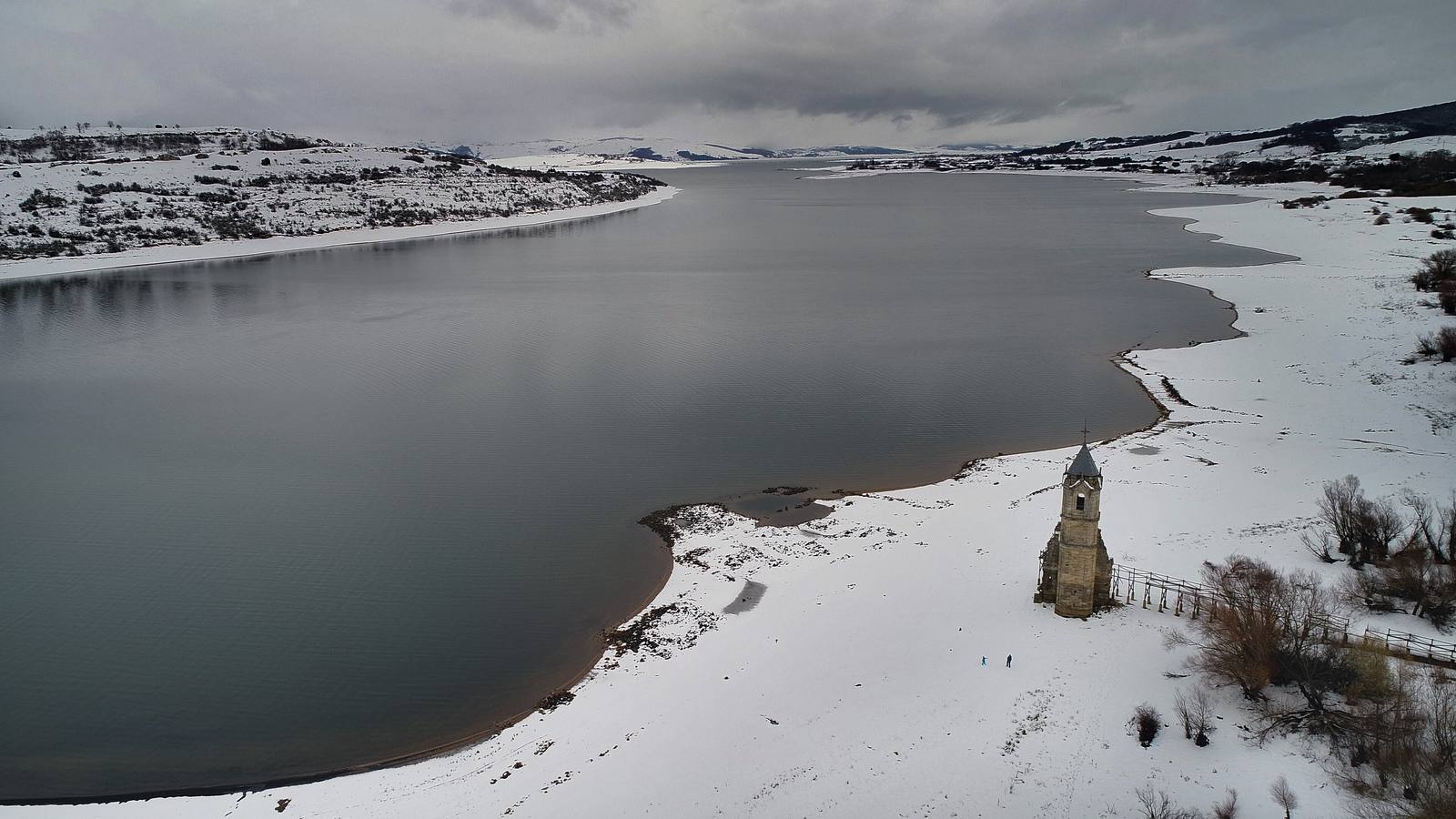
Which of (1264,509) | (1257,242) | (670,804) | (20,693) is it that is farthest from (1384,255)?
(20,693)

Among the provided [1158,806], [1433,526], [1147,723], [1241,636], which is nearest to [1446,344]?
[1433,526]

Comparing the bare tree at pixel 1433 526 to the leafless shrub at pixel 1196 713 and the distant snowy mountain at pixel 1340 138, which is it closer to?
the leafless shrub at pixel 1196 713

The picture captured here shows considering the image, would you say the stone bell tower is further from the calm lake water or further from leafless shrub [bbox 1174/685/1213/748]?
the calm lake water

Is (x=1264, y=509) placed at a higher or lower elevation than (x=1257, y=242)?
lower

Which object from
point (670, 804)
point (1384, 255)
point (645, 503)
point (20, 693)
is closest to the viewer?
point (670, 804)

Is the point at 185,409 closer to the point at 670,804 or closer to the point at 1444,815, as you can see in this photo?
the point at 670,804

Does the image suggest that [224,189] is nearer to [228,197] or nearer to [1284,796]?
[228,197]

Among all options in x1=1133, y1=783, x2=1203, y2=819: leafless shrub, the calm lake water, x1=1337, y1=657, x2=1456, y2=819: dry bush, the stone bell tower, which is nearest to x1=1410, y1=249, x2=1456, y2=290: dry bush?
the calm lake water
